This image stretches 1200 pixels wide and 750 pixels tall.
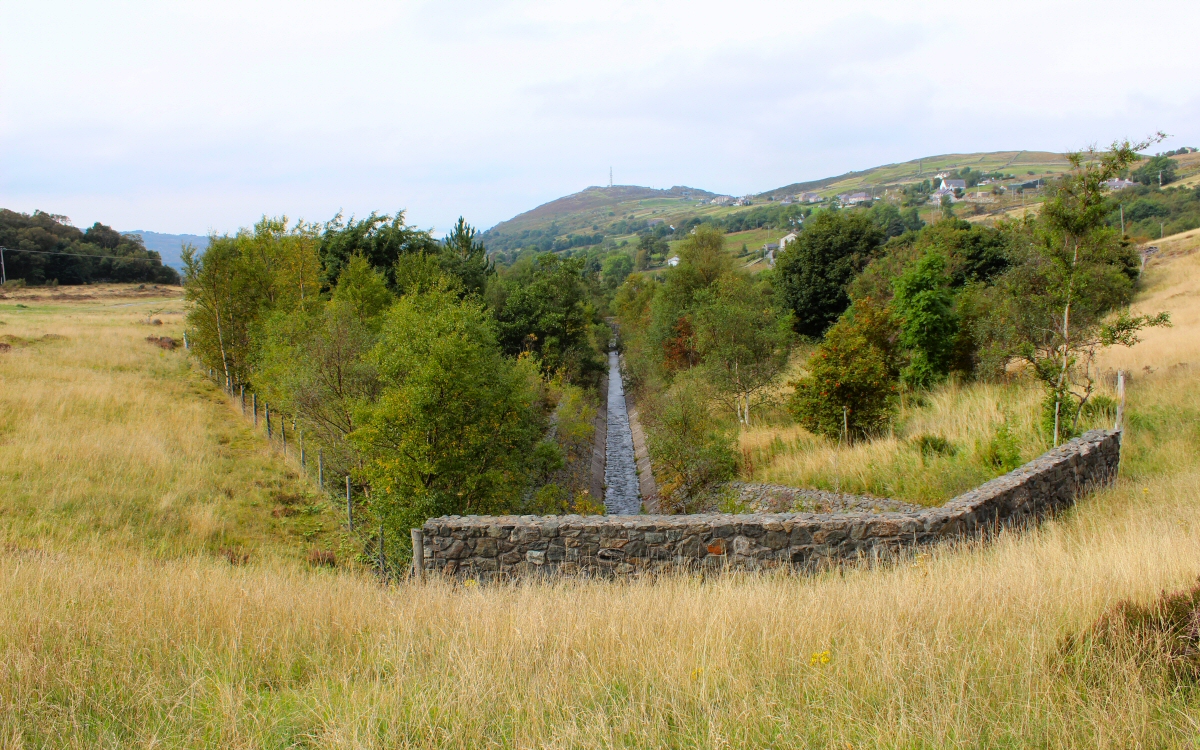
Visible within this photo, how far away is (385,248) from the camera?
34.5 m

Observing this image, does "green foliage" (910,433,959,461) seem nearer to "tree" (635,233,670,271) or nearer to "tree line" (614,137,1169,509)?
"tree line" (614,137,1169,509)

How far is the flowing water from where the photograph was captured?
20.9 meters

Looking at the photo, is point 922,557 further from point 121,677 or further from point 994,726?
point 121,677

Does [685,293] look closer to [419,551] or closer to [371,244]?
[371,244]

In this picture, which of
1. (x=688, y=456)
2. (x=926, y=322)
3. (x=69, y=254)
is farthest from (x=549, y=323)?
(x=69, y=254)

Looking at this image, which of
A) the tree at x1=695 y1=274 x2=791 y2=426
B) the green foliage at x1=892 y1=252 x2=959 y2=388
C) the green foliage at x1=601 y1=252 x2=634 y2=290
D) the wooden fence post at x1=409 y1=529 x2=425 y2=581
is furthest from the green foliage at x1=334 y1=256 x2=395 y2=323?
the green foliage at x1=601 y1=252 x2=634 y2=290

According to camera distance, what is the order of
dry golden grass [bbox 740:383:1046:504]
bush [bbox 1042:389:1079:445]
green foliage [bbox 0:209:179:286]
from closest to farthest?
bush [bbox 1042:389:1079:445] < dry golden grass [bbox 740:383:1046:504] < green foliage [bbox 0:209:179:286]

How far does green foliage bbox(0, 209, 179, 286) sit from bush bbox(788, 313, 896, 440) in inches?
2545

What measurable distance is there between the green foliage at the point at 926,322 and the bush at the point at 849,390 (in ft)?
9.11

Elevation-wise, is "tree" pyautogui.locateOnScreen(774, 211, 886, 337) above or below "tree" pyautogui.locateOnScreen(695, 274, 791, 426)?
above

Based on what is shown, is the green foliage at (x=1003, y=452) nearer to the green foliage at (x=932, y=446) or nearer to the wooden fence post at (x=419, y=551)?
the green foliage at (x=932, y=446)

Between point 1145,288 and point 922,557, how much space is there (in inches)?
1420

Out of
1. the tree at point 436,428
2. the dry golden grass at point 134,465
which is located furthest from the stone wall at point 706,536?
the dry golden grass at point 134,465

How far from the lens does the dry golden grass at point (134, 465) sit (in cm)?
1235
